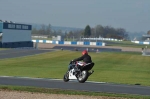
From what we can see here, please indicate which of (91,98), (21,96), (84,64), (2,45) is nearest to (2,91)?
(21,96)

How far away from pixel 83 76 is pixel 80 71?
32cm

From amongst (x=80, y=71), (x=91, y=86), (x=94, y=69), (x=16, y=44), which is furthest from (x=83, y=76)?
(x=16, y=44)

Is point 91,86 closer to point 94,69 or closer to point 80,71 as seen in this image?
point 80,71

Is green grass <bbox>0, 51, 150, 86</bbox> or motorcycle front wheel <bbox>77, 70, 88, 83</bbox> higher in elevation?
motorcycle front wheel <bbox>77, 70, 88, 83</bbox>

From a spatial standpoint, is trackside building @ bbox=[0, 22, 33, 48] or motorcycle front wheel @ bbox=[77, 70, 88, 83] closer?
motorcycle front wheel @ bbox=[77, 70, 88, 83]

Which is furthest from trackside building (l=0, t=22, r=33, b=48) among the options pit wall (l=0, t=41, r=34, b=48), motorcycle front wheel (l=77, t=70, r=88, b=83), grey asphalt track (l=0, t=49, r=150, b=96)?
motorcycle front wheel (l=77, t=70, r=88, b=83)

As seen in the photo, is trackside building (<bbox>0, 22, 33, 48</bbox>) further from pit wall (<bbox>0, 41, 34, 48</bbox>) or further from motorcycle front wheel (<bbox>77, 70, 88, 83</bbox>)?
motorcycle front wheel (<bbox>77, 70, 88, 83</bbox>)

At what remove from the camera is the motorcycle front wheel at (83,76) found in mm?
22328

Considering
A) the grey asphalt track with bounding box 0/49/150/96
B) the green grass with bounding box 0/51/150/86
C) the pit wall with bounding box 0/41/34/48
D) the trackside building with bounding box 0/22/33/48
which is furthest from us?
the pit wall with bounding box 0/41/34/48

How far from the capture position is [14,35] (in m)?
89.4

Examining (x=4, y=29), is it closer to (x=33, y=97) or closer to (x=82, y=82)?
(x=82, y=82)

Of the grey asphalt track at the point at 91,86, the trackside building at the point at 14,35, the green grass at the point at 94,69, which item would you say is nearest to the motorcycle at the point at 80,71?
the grey asphalt track at the point at 91,86

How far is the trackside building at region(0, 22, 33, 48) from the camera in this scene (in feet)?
270

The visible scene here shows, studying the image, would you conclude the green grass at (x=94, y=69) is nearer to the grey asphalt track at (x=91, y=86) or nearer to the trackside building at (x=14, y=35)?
the grey asphalt track at (x=91, y=86)
